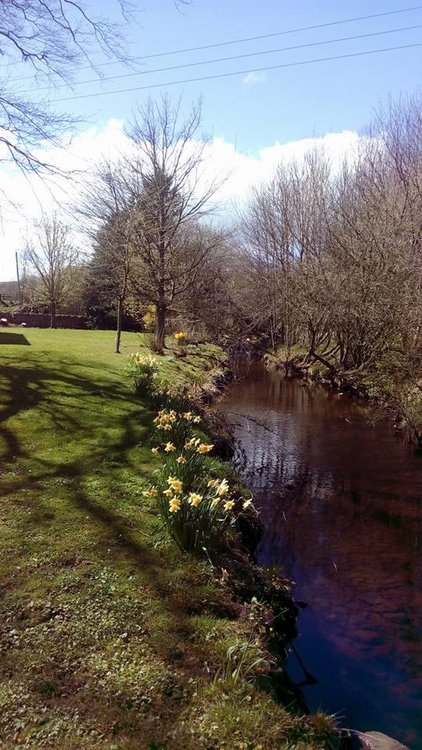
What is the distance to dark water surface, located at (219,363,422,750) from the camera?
172 inches

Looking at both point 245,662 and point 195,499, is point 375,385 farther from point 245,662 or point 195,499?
point 245,662

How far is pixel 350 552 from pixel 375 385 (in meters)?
10.6

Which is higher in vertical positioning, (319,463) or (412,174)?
(412,174)

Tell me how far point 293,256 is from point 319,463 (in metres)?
14.4

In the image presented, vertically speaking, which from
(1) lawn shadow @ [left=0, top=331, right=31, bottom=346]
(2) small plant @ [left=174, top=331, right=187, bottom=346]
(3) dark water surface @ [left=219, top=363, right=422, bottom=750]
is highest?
(2) small plant @ [left=174, top=331, right=187, bottom=346]

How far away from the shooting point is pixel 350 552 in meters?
6.71

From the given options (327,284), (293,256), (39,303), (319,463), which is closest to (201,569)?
(319,463)

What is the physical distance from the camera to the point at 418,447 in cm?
1148

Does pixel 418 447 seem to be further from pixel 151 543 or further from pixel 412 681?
pixel 151 543

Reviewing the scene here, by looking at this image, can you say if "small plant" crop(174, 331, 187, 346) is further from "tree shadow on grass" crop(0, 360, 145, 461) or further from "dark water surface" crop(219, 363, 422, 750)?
"tree shadow on grass" crop(0, 360, 145, 461)

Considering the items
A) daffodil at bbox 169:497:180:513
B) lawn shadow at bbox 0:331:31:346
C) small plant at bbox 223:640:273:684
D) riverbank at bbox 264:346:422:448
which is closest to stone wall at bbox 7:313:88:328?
riverbank at bbox 264:346:422:448

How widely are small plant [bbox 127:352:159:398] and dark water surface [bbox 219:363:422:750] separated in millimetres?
2212

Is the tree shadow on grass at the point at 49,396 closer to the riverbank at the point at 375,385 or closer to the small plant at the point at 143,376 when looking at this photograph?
the small plant at the point at 143,376

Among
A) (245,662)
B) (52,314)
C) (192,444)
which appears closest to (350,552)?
(192,444)
